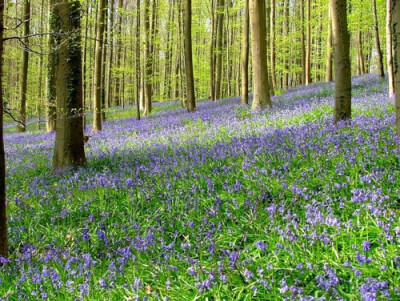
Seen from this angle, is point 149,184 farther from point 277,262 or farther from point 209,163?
point 277,262

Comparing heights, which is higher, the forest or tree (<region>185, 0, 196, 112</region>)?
tree (<region>185, 0, 196, 112</region>)

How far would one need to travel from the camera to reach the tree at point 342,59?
7.55 m

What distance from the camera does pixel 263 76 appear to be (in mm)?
13148

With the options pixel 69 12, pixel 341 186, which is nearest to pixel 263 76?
pixel 69 12

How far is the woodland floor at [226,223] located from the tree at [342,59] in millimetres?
489

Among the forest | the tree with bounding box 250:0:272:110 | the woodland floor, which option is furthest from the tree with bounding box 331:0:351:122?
the tree with bounding box 250:0:272:110

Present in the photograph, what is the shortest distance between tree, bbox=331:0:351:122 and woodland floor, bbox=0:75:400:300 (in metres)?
0.49

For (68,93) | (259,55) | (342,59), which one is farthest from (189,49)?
(342,59)

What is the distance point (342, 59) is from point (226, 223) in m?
4.89

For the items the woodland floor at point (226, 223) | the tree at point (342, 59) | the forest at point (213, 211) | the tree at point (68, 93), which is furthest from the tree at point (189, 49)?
the tree at point (342, 59)

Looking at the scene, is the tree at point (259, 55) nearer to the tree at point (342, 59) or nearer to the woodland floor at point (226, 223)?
the tree at point (342, 59)

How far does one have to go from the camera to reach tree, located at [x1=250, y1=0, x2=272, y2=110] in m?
13.1

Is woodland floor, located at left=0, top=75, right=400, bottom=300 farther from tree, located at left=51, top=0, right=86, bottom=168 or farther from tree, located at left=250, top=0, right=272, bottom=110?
tree, located at left=250, top=0, right=272, bottom=110

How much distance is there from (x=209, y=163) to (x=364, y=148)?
2.42m
